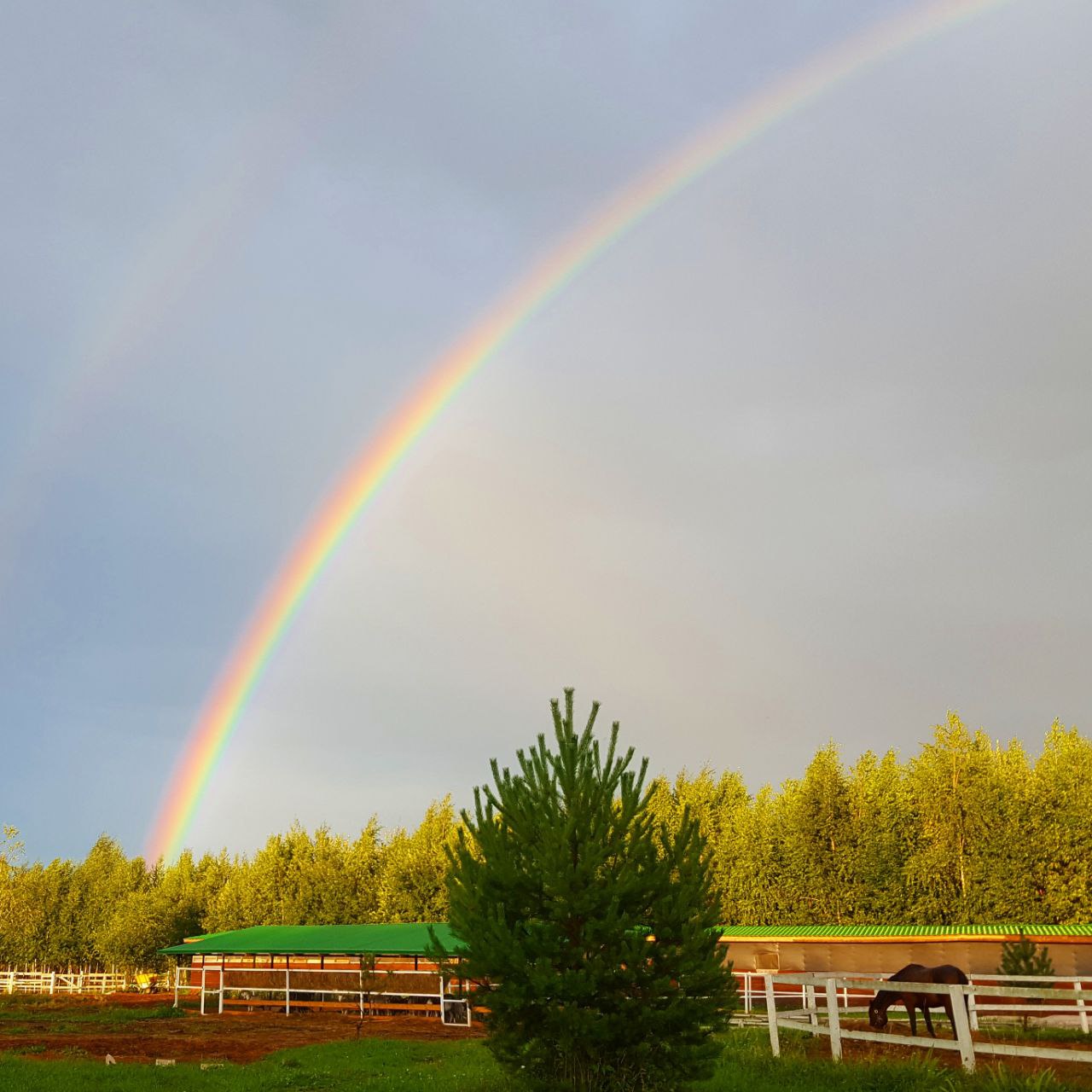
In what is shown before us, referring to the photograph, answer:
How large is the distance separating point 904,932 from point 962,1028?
31501 millimetres

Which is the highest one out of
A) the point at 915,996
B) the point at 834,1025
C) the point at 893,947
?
the point at 834,1025

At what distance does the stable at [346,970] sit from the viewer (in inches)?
1806

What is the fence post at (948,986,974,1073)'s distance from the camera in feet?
49.3

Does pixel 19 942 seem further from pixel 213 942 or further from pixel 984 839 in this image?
pixel 984 839

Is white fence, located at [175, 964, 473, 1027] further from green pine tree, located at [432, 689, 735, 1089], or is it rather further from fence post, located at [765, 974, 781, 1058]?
green pine tree, located at [432, 689, 735, 1089]

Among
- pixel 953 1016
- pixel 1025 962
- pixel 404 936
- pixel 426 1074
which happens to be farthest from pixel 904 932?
pixel 953 1016

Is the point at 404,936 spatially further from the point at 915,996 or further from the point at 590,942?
the point at 590,942

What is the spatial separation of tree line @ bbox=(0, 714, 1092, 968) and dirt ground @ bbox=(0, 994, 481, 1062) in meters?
7.70

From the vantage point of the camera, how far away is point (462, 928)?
1475cm

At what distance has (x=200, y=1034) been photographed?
130 ft

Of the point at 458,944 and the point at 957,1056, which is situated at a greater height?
the point at 458,944

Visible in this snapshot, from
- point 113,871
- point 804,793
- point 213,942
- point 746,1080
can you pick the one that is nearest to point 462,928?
point 746,1080

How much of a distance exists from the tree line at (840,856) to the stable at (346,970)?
6.54 m

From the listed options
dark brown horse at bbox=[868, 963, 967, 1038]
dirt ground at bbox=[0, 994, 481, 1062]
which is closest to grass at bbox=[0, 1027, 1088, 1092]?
dark brown horse at bbox=[868, 963, 967, 1038]
